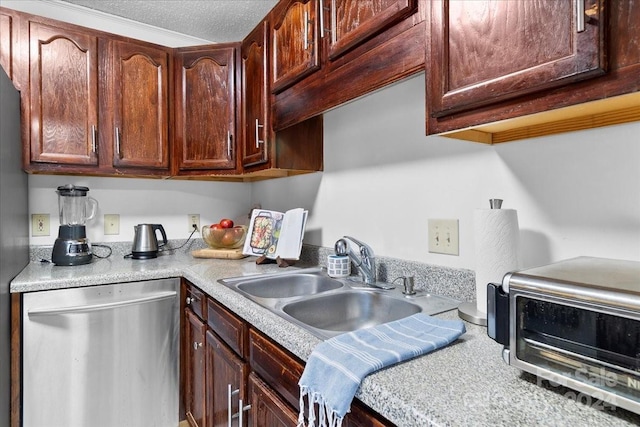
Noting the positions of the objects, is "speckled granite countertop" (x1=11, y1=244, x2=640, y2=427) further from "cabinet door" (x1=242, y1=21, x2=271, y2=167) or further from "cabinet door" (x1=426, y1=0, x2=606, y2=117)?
"cabinet door" (x1=242, y1=21, x2=271, y2=167)

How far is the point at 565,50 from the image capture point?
24.0 inches

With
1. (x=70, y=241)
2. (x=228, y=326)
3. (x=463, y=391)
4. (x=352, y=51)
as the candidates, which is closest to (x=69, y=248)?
(x=70, y=241)

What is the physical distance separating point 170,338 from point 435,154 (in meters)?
1.46

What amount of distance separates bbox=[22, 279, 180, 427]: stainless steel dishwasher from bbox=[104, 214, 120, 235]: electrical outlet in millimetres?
691

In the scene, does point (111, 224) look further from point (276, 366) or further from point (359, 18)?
point (359, 18)

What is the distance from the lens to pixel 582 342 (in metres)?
0.52

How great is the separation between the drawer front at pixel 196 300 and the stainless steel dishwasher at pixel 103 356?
0.26ft

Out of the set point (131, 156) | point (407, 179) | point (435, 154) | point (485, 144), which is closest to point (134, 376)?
point (131, 156)

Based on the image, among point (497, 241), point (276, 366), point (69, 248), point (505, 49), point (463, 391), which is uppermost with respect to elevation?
point (505, 49)

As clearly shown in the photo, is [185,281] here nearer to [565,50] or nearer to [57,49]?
[57,49]

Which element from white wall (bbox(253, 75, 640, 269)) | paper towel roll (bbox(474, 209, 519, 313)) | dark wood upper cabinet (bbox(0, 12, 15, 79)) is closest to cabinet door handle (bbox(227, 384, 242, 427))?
white wall (bbox(253, 75, 640, 269))

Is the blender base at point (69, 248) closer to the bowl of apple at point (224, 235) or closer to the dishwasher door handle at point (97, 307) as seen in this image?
the dishwasher door handle at point (97, 307)

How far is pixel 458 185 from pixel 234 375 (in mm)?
981

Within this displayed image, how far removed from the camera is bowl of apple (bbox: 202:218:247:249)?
206 cm
